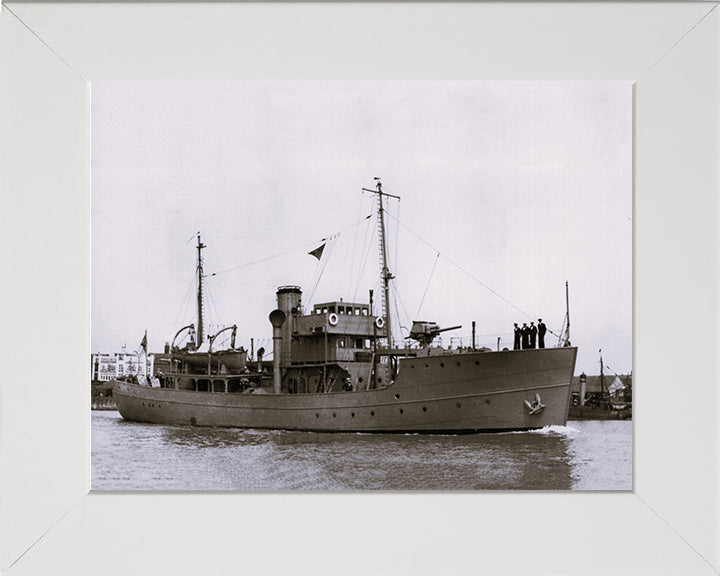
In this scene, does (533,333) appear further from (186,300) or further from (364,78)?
(186,300)

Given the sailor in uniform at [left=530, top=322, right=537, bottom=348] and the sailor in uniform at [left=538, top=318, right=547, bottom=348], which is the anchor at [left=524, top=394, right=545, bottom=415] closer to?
the sailor in uniform at [left=530, top=322, right=537, bottom=348]

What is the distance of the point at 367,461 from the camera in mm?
8148

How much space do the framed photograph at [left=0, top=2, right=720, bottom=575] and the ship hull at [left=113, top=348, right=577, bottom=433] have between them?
198cm

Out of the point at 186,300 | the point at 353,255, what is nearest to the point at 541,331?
the point at 353,255

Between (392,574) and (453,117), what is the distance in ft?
13.5

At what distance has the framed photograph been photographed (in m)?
5.40

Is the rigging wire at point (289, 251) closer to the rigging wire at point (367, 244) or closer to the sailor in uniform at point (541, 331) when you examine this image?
the rigging wire at point (367, 244)

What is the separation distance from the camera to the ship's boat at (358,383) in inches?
343

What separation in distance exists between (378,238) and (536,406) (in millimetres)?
2525

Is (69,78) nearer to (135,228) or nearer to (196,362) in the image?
(135,228)

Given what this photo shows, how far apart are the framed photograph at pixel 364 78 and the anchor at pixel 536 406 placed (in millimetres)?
2034

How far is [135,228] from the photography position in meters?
7.87

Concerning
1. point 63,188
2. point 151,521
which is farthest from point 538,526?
point 63,188

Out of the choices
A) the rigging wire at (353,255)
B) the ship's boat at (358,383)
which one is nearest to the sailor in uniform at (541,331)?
the ship's boat at (358,383)
